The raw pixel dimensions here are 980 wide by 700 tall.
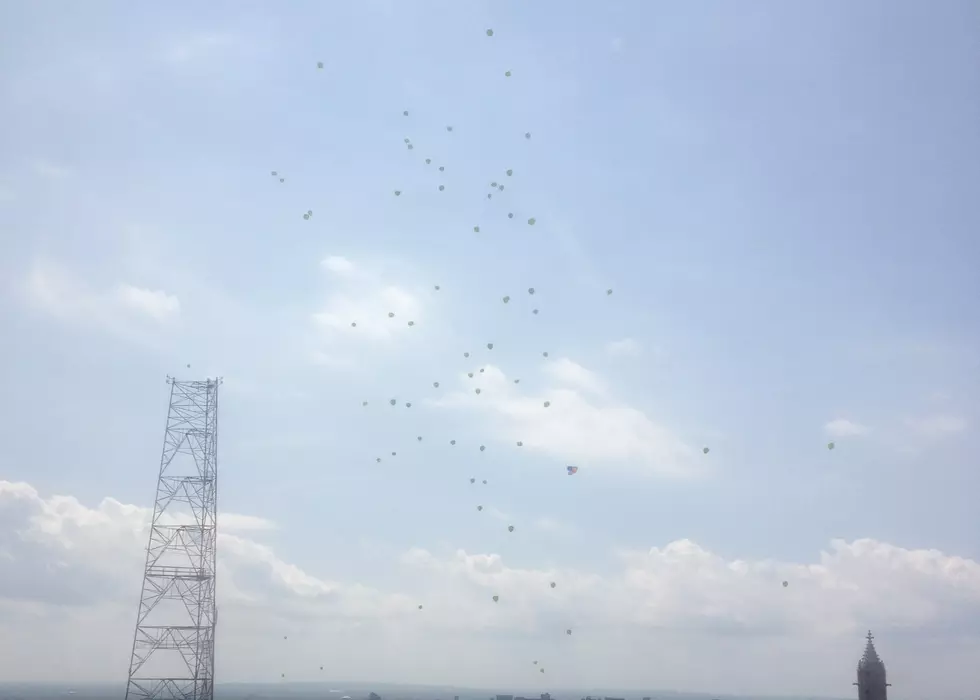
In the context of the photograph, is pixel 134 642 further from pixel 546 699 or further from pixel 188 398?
pixel 546 699

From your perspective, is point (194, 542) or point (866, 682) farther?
point (866, 682)

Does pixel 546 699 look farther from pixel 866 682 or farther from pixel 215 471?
pixel 215 471

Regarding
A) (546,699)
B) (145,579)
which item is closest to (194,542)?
(145,579)

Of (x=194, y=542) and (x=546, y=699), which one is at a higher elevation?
(x=194, y=542)

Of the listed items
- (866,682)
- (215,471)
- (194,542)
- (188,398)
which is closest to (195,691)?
(194,542)

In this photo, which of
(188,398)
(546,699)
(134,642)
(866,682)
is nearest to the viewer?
(134,642)

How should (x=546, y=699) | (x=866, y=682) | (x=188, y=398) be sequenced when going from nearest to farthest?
1. (x=188, y=398)
2. (x=866, y=682)
3. (x=546, y=699)

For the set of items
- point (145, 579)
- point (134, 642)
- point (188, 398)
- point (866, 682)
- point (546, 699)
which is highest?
point (188, 398)
